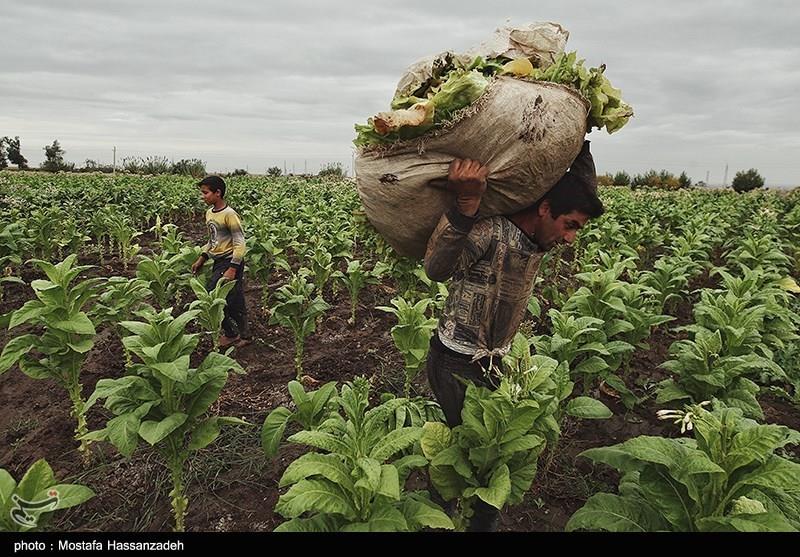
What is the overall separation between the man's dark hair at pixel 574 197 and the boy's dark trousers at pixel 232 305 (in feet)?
14.8

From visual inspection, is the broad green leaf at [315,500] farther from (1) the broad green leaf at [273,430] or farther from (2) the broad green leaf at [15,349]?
(2) the broad green leaf at [15,349]

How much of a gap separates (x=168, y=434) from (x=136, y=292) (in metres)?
2.47

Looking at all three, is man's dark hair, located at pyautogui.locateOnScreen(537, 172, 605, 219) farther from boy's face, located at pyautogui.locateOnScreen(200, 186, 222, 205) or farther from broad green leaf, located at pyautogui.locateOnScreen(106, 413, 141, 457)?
boy's face, located at pyautogui.locateOnScreen(200, 186, 222, 205)

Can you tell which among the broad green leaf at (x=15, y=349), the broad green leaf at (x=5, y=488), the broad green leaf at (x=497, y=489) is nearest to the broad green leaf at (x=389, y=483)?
the broad green leaf at (x=497, y=489)

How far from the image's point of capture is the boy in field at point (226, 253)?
5922 millimetres

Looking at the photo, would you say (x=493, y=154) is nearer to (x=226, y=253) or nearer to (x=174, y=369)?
(x=174, y=369)

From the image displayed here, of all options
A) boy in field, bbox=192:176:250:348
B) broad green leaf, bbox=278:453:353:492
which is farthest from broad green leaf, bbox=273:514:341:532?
boy in field, bbox=192:176:250:348

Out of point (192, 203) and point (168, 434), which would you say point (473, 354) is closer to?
point (168, 434)

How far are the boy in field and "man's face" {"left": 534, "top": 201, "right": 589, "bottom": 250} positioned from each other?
4132 mm

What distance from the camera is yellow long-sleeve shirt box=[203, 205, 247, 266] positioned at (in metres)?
5.95

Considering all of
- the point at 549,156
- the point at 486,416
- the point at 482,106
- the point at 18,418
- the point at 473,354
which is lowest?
the point at 18,418

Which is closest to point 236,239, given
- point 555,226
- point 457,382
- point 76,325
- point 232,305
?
point 232,305
